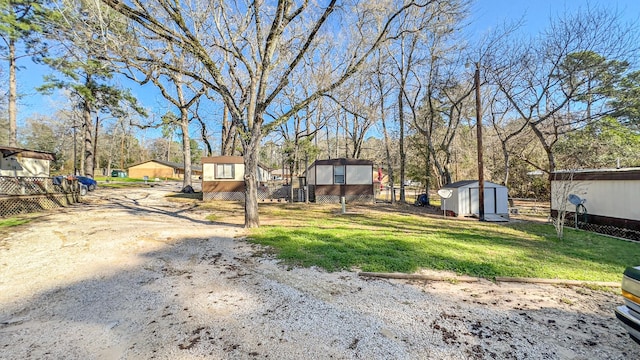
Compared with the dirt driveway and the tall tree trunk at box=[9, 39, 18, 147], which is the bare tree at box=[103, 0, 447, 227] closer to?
the dirt driveway

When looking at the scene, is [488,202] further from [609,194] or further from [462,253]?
Result: [462,253]

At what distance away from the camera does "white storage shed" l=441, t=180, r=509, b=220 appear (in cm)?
1204

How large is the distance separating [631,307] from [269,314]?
10.8 ft

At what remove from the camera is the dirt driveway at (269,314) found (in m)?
2.33

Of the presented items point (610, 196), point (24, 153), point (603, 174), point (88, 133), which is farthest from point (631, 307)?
point (88, 133)

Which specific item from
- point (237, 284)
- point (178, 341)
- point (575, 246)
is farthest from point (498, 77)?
point (178, 341)

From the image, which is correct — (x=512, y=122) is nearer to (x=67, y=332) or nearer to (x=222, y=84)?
(x=222, y=84)

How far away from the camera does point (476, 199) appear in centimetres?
1227

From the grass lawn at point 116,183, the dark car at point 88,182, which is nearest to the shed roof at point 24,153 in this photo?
the dark car at point 88,182

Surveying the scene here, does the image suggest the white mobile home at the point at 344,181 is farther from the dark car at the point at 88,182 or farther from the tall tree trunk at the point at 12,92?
the tall tree trunk at the point at 12,92

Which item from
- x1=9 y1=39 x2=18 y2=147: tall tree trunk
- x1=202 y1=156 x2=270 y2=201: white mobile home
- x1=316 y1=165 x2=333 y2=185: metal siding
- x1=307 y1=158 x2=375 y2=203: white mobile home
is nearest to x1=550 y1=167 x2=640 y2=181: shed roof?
x1=307 y1=158 x2=375 y2=203: white mobile home

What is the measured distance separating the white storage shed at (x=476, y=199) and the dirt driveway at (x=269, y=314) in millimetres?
8979

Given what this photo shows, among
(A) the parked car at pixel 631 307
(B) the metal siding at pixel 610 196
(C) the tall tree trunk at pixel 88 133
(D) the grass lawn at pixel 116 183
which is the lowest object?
(A) the parked car at pixel 631 307

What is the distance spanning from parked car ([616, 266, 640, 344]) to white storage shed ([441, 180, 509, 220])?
10742 millimetres
